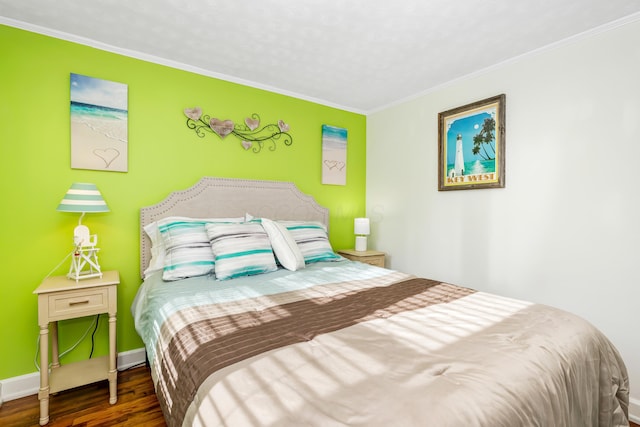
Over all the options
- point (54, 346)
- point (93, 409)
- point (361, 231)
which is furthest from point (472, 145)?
point (54, 346)

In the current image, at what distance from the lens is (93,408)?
73.5 inches

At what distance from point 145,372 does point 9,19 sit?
2610 millimetres

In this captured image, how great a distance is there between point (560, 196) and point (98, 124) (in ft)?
11.4

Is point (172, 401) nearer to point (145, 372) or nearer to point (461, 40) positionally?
point (145, 372)

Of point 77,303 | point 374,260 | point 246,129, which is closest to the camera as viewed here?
point 77,303

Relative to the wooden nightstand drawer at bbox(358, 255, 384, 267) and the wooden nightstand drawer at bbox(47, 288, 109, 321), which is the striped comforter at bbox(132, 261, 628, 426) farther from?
the wooden nightstand drawer at bbox(358, 255, 384, 267)

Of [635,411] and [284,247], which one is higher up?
[284,247]

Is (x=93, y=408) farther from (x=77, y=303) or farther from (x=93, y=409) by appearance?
(x=77, y=303)

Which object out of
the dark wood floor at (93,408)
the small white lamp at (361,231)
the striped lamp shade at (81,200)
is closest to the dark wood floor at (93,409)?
the dark wood floor at (93,408)

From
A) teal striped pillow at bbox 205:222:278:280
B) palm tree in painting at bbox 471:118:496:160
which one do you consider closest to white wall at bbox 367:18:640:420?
palm tree in painting at bbox 471:118:496:160

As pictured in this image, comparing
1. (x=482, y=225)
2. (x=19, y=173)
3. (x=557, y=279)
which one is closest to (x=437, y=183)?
(x=482, y=225)

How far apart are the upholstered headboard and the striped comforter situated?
3.04ft

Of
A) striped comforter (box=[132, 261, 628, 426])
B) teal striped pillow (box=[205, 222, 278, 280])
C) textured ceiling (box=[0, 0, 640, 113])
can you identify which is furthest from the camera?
teal striped pillow (box=[205, 222, 278, 280])

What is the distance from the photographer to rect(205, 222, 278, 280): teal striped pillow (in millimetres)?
2123
